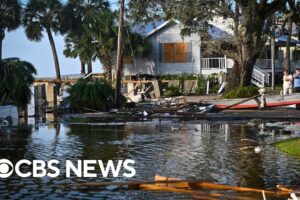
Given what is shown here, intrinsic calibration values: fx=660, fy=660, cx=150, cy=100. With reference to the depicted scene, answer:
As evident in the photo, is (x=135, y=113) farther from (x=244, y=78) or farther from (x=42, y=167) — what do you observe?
(x=42, y=167)

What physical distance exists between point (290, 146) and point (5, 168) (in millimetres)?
6899

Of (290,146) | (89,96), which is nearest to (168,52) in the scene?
(89,96)

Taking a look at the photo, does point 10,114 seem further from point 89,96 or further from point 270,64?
point 270,64

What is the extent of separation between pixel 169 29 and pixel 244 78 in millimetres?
18794

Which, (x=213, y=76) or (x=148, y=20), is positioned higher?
(x=148, y=20)

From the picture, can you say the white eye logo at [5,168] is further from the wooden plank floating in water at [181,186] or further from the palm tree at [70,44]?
the palm tree at [70,44]

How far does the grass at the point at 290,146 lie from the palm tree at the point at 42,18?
52.4m

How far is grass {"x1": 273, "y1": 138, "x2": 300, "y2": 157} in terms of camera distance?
15.1 m

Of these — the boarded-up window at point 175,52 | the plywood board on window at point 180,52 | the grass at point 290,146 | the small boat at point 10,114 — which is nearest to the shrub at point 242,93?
the small boat at point 10,114

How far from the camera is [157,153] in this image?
1554 cm

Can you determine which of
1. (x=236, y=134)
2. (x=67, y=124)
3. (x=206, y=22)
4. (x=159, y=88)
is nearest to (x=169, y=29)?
(x=159, y=88)

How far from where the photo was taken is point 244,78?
132 feet

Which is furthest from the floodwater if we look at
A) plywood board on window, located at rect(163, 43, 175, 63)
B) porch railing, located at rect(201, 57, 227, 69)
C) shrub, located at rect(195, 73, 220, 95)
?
plywood board on window, located at rect(163, 43, 175, 63)

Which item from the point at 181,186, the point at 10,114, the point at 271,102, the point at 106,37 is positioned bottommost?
the point at 181,186
